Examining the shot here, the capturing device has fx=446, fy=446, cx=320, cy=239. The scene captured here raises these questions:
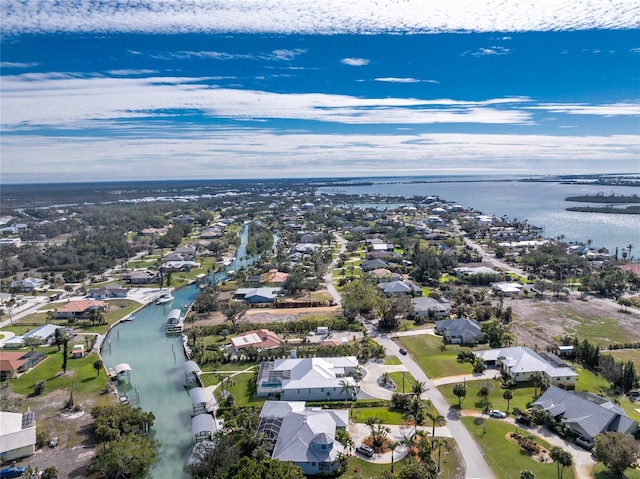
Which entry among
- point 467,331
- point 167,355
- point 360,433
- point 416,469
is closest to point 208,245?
point 167,355

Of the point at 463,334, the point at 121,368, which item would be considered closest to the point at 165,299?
the point at 121,368

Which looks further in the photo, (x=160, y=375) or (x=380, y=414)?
(x=160, y=375)

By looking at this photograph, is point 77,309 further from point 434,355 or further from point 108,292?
point 434,355

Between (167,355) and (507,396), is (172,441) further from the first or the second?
(507,396)

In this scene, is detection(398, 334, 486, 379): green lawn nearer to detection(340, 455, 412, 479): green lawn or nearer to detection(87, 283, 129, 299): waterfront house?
detection(340, 455, 412, 479): green lawn

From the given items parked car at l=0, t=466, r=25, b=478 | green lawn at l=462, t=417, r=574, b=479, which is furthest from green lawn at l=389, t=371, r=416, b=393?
parked car at l=0, t=466, r=25, b=478

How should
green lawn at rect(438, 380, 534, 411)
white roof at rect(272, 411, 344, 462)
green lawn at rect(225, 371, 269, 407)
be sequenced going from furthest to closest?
→ green lawn at rect(225, 371, 269, 407) < green lawn at rect(438, 380, 534, 411) < white roof at rect(272, 411, 344, 462)

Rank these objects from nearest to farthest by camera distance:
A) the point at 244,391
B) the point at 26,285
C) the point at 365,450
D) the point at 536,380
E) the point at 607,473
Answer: the point at 607,473
the point at 365,450
the point at 536,380
the point at 244,391
the point at 26,285
